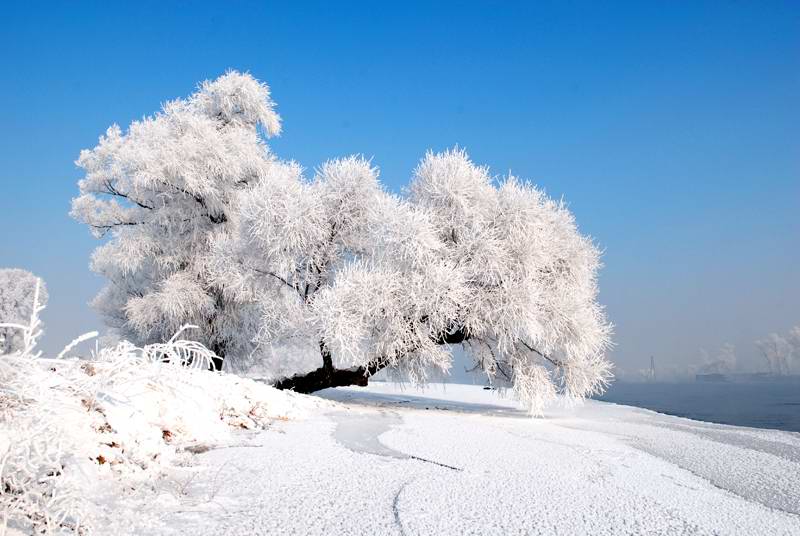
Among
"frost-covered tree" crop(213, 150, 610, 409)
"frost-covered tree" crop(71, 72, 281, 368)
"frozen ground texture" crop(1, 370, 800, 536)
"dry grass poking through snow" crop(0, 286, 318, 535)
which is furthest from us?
"frost-covered tree" crop(71, 72, 281, 368)

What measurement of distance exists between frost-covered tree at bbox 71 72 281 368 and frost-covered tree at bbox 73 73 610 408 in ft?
0.20

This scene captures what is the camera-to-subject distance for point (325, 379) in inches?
433

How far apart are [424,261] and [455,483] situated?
617 cm

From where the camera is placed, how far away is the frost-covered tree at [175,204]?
44.4 ft

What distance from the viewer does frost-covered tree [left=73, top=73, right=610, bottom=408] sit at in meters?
9.10

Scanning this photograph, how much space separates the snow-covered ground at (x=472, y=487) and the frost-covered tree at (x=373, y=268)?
4.27m

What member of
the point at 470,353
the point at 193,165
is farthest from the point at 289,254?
the point at 193,165

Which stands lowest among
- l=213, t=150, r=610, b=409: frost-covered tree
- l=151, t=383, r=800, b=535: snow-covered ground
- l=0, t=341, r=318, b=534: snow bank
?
l=151, t=383, r=800, b=535: snow-covered ground

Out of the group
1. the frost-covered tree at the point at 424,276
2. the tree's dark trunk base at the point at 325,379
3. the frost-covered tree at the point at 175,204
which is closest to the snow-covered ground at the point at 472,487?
the frost-covered tree at the point at 424,276

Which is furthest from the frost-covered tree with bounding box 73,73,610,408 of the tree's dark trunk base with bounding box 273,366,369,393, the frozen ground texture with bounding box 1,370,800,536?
the frozen ground texture with bounding box 1,370,800,536

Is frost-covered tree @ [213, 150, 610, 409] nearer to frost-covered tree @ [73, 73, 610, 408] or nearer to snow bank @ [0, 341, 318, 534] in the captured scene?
frost-covered tree @ [73, 73, 610, 408]

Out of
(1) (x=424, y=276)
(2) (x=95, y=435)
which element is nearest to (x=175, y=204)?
(1) (x=424, y=276)

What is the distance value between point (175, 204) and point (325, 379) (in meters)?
6.90

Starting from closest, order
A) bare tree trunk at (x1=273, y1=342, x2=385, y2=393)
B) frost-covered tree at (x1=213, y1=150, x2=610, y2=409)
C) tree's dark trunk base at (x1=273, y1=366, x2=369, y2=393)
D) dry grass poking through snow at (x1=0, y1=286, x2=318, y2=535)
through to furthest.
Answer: dry grass poking through snow at (x1=0, y1=286, x2=318, y2=535)
frost-covered tree at (x1=213, y1=150, x2=610, y2=409)
bare tree trunk at (x1=273, y1=342, x2=385, y2=393)
tree's dark trunk base at (x1=273, y1=366, x2=369, y2=393)
